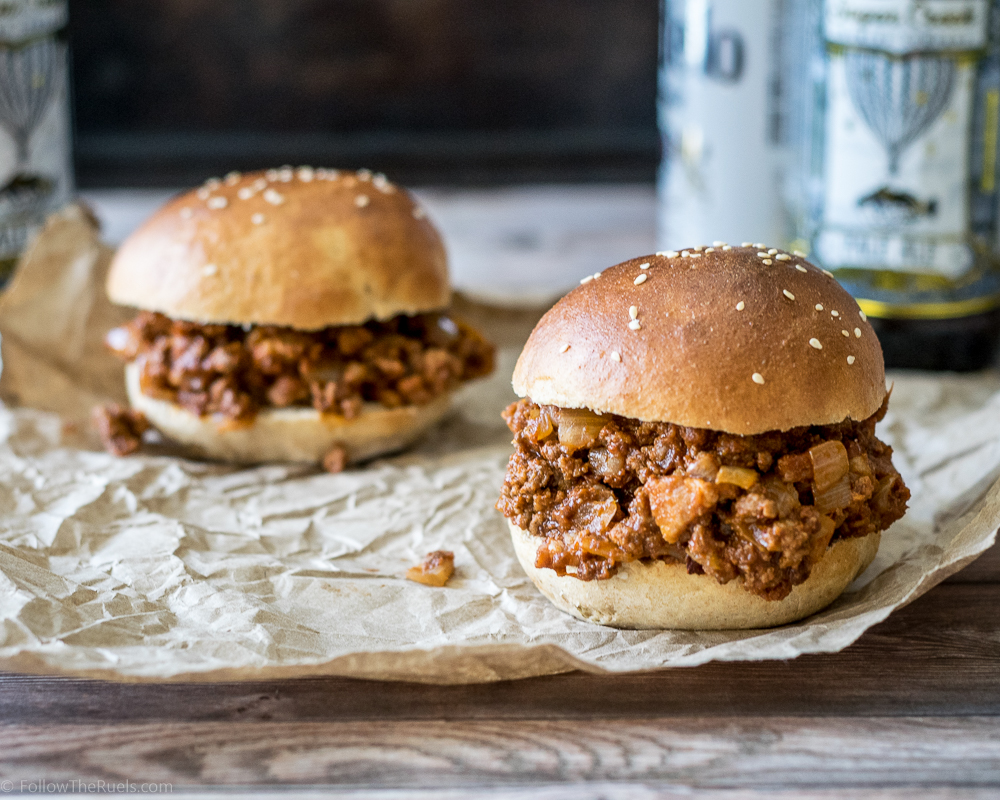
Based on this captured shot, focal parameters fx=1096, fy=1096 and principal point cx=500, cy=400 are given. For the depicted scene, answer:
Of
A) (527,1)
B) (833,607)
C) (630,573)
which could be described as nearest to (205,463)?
(630,573)

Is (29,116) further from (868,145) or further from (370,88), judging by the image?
(370,88)

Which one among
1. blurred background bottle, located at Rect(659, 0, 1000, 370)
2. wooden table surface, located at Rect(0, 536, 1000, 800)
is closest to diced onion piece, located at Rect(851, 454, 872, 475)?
wooden table surface, located at Rect(0, 536, 1000, 800)

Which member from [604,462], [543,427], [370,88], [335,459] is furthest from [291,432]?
[370,88]

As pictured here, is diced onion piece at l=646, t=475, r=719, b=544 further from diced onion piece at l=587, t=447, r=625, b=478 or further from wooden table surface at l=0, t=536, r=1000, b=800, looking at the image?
wooden table surface at l=0, t=536, r=1000, b=800

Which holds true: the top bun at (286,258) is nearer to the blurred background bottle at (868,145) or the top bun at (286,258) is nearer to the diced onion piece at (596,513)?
the diced onion piece at (596,513)

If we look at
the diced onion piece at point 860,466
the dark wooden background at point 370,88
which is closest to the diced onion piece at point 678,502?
the diced onion piece at point 860,466
